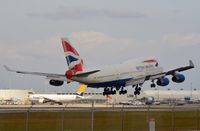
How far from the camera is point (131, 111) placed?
41000 mm

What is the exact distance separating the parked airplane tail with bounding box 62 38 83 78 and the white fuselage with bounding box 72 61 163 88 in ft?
4.99

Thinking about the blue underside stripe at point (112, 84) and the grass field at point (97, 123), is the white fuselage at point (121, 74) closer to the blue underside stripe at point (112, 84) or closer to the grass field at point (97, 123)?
the blue underside stripe at point (112, 84)

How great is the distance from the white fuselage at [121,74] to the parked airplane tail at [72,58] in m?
1.52

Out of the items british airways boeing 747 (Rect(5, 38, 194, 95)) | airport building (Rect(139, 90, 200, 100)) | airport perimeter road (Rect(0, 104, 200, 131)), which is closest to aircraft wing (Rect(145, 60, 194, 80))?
british airways boeing 747 (Rect(5, 38, 194, 95))

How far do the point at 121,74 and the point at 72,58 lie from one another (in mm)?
7747

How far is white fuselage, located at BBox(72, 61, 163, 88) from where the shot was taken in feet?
229

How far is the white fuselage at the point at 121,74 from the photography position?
229 ft

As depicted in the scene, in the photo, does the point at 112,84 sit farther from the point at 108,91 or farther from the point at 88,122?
the point at 88,122

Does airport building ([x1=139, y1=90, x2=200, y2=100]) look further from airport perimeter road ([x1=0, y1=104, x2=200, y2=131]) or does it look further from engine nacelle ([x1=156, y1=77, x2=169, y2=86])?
airport perimeter road ([x1=0, y1=104, x2=200, y2=131])

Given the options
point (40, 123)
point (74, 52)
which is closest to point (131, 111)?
point (40, 123)

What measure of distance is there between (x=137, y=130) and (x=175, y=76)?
39.7 m

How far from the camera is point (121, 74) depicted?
235 ft

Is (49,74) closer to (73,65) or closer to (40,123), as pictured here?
(73,65)

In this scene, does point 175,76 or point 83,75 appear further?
point 175,76
